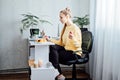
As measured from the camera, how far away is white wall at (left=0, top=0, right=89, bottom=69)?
384cm

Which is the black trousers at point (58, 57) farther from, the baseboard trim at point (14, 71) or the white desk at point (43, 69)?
the baseboard trim at point (14, 71)

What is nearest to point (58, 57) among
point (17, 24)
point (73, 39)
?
point (73, 39)

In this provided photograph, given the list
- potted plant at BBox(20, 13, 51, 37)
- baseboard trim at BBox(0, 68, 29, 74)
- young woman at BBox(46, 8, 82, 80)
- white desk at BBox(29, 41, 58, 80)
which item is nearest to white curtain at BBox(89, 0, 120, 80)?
young woman at BBox(46, 8, 82, 80)

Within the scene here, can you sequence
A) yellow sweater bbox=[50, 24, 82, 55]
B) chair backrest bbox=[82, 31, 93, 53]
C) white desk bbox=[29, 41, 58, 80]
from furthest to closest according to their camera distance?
chair backrest bbox=[82, 31, 93, 53], yellow sweater bbox=[50, 24, 82, 55], white desk bbox=[29, 41, 58, 80]

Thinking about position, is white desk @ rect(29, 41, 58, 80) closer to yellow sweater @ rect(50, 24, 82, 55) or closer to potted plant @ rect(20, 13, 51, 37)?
yellow sweater @ rect(50, 24, 82, 55)

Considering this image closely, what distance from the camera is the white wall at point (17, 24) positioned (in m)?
3.84

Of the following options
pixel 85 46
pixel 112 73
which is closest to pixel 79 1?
pixel 85 46

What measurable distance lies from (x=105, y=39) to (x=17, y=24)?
1.72 meters

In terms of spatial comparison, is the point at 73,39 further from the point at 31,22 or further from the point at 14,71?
the point at 14,71

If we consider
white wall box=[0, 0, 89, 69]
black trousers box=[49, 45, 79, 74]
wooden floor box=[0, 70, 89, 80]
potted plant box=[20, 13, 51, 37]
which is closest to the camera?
black trousers box=[49, 45, 79, 74]

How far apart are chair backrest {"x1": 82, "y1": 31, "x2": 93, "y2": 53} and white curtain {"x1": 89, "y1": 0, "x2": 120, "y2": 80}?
0.56 feet

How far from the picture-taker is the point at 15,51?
13.0 feet

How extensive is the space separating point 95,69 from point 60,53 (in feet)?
2.36

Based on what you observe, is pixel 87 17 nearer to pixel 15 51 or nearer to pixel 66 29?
pixel 66 29
